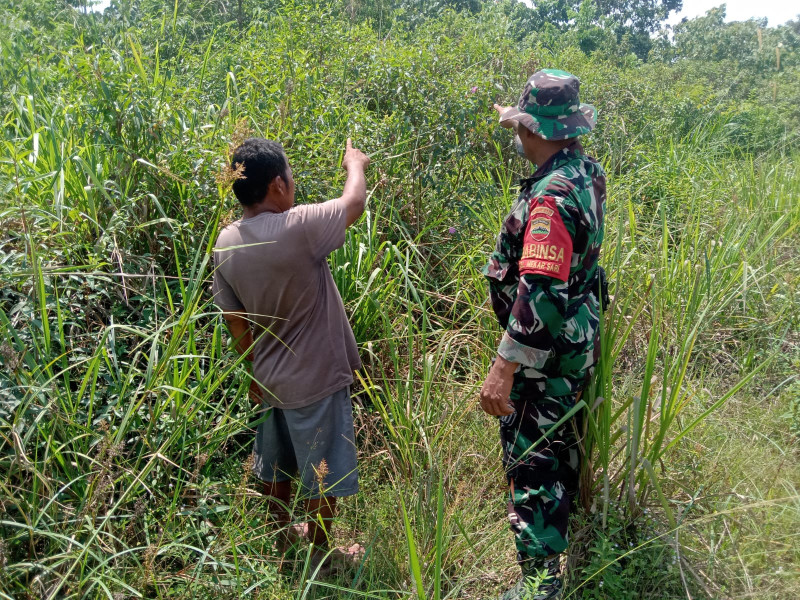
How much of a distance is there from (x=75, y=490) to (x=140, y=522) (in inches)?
9.2

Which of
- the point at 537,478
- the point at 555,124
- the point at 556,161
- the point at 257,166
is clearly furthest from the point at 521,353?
the point at 257,166

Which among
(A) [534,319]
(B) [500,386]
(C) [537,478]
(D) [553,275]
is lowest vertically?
(C) [537,478]

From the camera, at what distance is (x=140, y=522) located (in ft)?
6.86

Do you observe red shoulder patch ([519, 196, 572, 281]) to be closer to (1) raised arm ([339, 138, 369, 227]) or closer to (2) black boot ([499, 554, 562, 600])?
(1) raised arm ([339, 138, 369, 227])

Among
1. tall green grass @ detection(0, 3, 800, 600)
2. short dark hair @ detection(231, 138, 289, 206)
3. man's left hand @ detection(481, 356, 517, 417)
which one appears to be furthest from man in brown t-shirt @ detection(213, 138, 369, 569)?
man's left hand @ detection(481, 356, 517, 417)

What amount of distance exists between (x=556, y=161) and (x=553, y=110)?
177 millimetres

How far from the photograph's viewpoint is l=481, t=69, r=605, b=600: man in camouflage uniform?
2.06 m

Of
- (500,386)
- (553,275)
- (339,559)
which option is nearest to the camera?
(553,275)

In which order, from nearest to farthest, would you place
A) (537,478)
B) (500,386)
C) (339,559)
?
1. (500,386)
2. (537,478)
3. (339,559)

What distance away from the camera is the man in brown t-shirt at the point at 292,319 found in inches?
86.5

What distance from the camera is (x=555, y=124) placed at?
2.18 meters

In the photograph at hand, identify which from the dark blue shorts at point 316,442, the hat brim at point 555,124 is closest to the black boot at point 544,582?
the dark blue shorts at point 316,442

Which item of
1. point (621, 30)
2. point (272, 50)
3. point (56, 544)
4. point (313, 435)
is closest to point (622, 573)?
point (313, 435)

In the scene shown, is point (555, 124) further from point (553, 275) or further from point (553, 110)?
point (553, 275)
